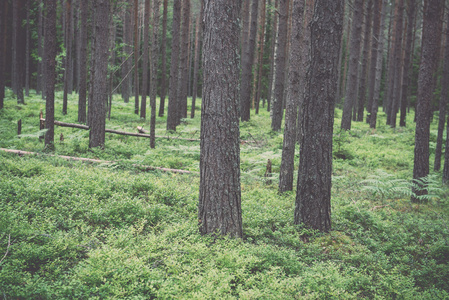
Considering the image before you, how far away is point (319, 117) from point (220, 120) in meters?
1.92

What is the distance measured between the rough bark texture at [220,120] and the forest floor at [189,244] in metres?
0.45

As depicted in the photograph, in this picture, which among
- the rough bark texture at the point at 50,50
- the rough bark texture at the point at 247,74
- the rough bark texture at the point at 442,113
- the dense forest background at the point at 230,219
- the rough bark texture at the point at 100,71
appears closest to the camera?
the dense forest background at the point at 230,219

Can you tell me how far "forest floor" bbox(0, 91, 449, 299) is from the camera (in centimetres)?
357

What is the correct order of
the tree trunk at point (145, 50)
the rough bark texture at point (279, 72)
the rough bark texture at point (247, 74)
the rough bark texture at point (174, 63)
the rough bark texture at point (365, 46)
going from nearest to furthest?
the tree trunk at point (145, 50)
the rough bark texture at point (279, 72)
the rough bark texture at point (174, 63)
the rough bark texture at point (247, 74)
the rough bark texture at point (365, 46)

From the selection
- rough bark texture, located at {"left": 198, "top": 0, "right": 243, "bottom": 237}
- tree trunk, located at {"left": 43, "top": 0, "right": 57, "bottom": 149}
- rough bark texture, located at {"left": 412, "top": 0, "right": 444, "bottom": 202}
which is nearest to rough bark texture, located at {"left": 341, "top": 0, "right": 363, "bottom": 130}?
rough bark texture, located at {"left": 412, "top": 0, "right": 444, "bottom": 202}

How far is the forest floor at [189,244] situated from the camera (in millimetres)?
3570

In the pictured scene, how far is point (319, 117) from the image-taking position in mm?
5316

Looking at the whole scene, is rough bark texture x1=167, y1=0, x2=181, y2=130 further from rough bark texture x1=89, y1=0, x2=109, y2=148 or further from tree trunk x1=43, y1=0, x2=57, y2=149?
tree trunk x1=43, y1=0, x2=57, y2=149

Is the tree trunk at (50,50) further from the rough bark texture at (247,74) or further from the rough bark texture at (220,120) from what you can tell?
the rough bark texture at (247,74)

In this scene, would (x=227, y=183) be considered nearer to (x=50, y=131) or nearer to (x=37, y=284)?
(x=37, y=284)

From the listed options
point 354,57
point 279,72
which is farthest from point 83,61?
point 354,57

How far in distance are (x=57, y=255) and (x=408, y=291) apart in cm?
469

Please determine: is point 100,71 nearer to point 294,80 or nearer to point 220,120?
point 294,80

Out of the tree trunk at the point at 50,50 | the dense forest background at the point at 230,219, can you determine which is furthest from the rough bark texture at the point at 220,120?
the tree trunk at the point at 50,50
